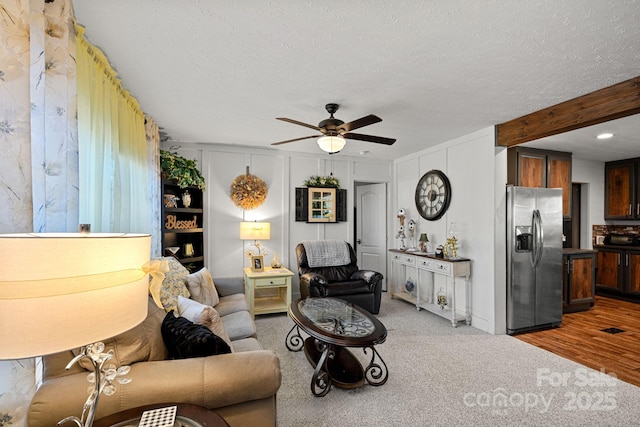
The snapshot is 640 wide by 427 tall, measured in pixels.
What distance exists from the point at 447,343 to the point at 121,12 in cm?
396

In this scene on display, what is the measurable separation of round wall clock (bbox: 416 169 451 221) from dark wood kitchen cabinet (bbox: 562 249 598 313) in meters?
1.91

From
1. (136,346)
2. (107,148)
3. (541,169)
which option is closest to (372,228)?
(541,169)

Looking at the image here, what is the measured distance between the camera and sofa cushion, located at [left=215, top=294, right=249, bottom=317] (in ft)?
9.63

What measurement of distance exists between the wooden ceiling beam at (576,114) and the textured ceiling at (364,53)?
0.33ft

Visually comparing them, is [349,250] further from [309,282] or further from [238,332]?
[238,332]

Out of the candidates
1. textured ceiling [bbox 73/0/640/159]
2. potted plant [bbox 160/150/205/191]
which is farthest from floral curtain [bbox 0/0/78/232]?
potted plant [bbox 160/150/205/191]

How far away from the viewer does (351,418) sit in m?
2.05

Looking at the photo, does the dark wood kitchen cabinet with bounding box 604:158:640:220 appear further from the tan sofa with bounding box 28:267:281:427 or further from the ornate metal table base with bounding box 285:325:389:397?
the tan sofa with bounding box 28:267:281:427

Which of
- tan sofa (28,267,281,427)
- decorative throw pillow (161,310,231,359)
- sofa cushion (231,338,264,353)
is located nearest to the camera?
tan sofa (28,267,281,427)

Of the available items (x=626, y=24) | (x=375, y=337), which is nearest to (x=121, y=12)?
(x=375, y=337)

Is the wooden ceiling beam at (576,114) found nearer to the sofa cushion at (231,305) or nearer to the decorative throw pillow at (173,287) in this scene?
the sofa cushion at (231,305)

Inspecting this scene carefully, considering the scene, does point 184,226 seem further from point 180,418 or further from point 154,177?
point 180,418

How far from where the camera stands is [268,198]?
4.85 metres

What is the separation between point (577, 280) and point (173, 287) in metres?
5.48
